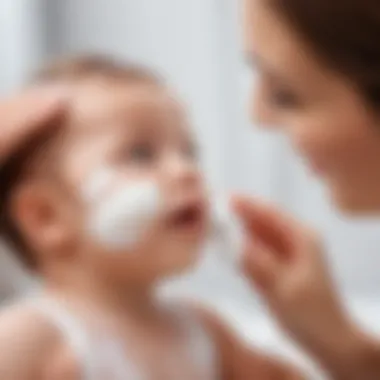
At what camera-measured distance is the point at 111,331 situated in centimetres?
52

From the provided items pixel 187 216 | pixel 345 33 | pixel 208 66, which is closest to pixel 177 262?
pixel 187 216

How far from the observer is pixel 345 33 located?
457 millimetres

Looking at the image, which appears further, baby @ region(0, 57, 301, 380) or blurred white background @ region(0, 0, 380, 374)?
blurred white background @ region(0, 0, 380, 374)

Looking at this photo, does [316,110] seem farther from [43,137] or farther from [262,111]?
[43,137]

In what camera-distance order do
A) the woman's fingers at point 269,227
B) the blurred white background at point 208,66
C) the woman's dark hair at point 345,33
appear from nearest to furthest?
the woman's dark hair at point 345,33, the woman's fingers at point 269,227, the blurred white background at point 208,66

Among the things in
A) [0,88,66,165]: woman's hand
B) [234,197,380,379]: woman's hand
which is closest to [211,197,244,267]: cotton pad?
[234,197,380,379]: woman's hand

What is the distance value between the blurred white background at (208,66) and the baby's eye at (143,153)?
0.22 metres

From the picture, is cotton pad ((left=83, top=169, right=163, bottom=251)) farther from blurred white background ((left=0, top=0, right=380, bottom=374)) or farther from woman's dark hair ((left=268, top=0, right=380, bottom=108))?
blurred white background ((left=0, top=0, right=380, bottom=374))

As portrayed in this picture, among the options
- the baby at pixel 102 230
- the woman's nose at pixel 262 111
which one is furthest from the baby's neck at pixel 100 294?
the woman's nose at pixel 262 111

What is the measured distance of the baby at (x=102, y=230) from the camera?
506 millimetres

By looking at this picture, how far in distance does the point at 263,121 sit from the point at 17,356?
0.19 meters

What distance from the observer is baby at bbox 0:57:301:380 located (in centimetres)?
51

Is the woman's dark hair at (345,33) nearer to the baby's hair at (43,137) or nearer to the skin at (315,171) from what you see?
the skin at (315,171)

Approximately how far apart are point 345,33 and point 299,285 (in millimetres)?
156
